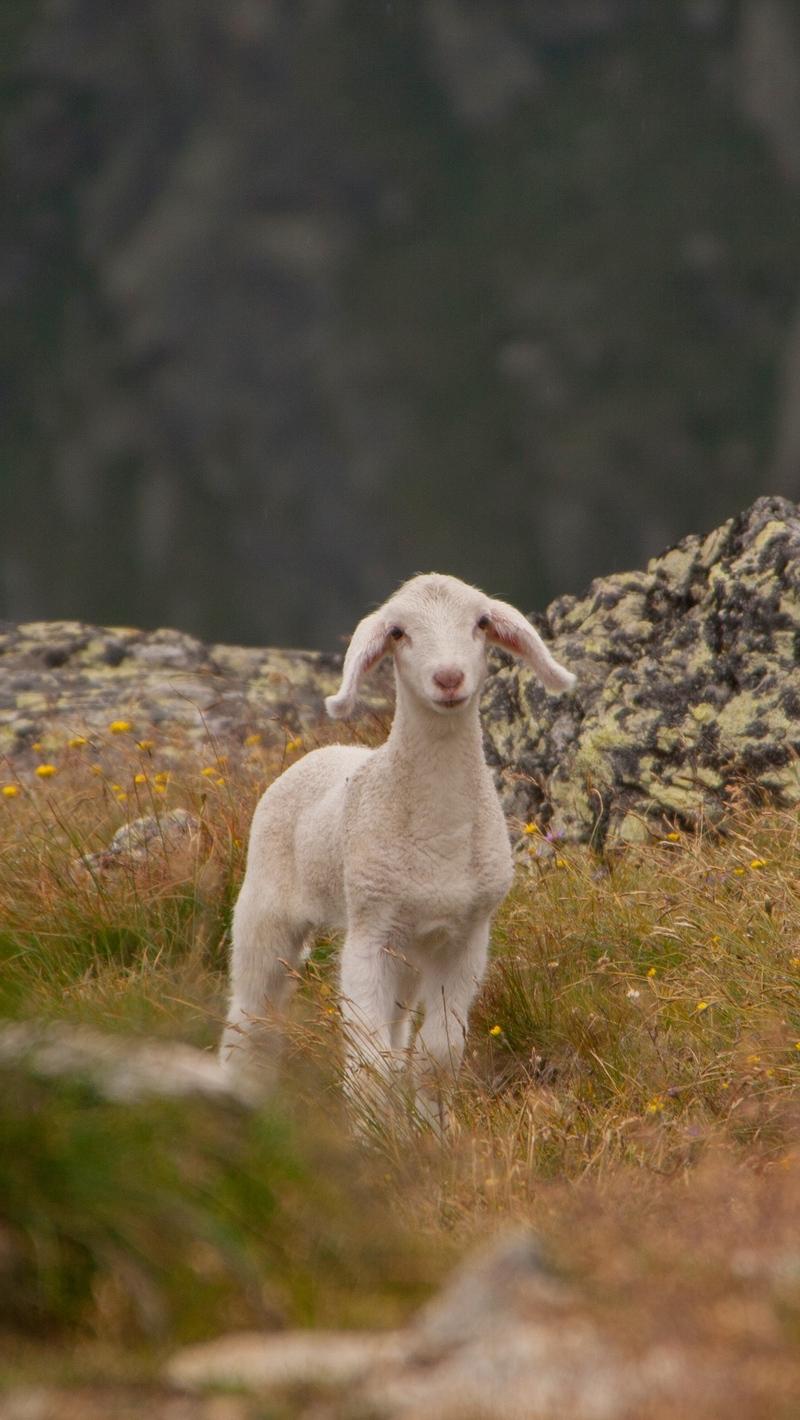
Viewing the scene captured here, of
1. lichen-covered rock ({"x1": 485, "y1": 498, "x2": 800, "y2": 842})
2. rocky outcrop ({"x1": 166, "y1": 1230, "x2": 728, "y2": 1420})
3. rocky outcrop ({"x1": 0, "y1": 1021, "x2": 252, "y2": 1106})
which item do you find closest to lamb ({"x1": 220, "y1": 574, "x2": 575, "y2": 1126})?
rocky outcrop ({"x1": 0, "y1": 1021, "x2": 252, "y2": 1106})

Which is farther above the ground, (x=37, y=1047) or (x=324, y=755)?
(x=324, y=755)

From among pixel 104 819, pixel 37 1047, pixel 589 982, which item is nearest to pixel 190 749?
pixel 104 819

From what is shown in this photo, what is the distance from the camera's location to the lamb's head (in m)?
4.70

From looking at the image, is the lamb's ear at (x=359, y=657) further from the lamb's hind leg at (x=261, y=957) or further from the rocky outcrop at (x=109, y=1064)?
the rocky outcrop at (x=109, y=1064)

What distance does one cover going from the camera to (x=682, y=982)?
5062 mm

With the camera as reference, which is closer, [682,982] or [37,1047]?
[37,1047]

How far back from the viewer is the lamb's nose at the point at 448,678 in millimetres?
4660

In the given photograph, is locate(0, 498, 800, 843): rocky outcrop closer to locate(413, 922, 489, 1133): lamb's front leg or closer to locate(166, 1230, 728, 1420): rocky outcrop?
locate(413, 922, 489, 1133): lamb's front leg

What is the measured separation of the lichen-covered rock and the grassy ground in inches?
12.8

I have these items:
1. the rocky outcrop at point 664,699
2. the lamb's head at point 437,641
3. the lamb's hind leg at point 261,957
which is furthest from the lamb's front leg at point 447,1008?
the rocky outcrop at point 664,699

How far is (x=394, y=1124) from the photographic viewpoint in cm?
413

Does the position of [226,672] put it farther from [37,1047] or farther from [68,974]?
[37,1047]

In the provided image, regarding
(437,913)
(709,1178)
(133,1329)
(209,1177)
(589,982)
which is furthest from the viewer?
(589,982)

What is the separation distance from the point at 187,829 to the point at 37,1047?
3740mm
